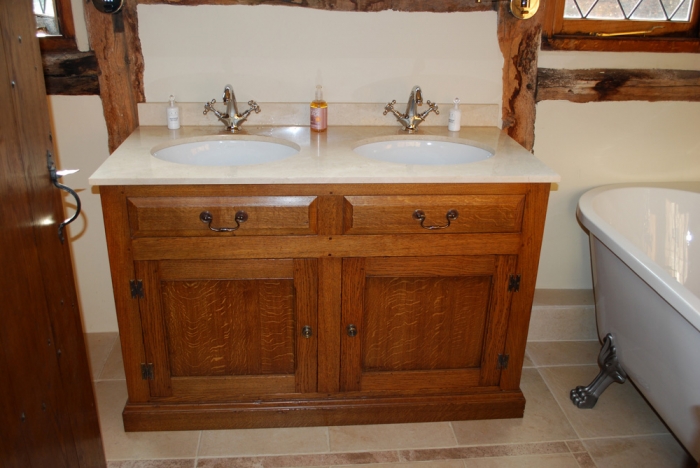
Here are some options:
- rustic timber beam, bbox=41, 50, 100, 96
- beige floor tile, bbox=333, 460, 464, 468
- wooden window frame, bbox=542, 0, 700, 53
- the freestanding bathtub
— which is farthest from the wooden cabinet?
wooden window frame, bbox=542, 0, 700, 53

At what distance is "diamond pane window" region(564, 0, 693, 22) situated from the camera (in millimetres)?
2250

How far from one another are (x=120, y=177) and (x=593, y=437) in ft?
5.47

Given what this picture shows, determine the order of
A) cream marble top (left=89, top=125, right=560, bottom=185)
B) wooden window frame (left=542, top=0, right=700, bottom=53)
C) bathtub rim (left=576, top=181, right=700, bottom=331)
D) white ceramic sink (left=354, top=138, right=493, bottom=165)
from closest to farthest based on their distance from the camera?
bathtub rim (left=576, top=181, right=700, bottom=331)
cream marble top (left=89, top=125, right=560, bottom=185)
white ceramic sink (left=354, top=138, right=493, bottom=165)
wooden window frame (left=542, top=0, right=700, bottom=53)

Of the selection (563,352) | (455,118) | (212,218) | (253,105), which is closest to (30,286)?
(212,218)

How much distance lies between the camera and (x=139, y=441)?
2.00 m

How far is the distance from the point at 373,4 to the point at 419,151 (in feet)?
1.68

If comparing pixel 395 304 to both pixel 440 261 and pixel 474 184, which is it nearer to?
pixel 440 261

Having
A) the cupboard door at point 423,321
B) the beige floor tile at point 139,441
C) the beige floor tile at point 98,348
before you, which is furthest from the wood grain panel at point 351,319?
the beige floor tile at point 98,348

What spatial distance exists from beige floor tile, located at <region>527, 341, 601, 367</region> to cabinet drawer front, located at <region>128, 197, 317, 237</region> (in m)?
1.20

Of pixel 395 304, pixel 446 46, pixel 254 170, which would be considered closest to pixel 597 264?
pixel 395 304

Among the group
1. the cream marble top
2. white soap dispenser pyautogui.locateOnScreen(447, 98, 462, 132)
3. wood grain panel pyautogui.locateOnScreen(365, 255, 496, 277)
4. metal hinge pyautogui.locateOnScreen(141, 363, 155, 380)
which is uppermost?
white soap dispenser pyautogui.locateOnScreen(447, 98, 462, 132)

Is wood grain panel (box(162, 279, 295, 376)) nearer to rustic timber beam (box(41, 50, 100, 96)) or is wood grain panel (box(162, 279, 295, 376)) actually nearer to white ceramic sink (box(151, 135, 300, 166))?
white ceramic sink (box(151, 135, 300, 166))

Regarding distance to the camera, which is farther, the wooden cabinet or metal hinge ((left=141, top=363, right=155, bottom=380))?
metal hinge ((left=141, top=363, right=155, bottom=380))

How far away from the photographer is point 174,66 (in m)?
2.14
